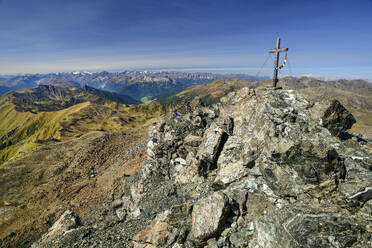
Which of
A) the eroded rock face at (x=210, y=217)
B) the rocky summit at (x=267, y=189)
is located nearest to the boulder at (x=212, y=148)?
the rocky summit at (x=267, y=189)

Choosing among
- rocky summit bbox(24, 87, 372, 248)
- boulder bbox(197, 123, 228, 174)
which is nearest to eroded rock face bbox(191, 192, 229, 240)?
rocky summit bbox(24, 87, 372, 248)

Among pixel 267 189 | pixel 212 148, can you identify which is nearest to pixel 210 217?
pixel 267 189

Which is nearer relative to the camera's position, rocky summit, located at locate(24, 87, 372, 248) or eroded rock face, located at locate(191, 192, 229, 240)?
rocky summit, located at locate(24, 87, 372, 248)

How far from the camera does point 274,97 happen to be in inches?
873

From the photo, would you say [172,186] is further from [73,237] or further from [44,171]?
[44,171]

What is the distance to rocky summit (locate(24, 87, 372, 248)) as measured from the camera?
10.4 meters

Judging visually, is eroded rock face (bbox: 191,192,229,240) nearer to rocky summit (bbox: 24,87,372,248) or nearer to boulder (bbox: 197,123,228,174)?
rocky summit (bbox: 24,87,372,248)

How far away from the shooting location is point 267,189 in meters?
13.8

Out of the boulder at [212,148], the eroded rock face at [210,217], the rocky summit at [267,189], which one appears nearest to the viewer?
the rocky summit at [267,189]

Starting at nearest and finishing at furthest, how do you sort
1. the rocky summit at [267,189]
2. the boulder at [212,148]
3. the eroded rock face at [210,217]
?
1. the rocky summit at [267,189]
2. the eroded rock face at [210,217]
3. the boulder at [212,148]

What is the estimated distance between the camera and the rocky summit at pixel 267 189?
10406 mm

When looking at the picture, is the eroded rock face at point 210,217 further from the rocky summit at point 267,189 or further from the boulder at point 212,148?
the boulder at point 212,148

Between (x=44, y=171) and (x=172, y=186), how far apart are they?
5281 centimetres

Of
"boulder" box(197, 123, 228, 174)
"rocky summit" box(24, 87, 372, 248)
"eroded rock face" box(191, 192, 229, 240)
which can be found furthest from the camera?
"boulder" box(197, 123, 228, 174)
